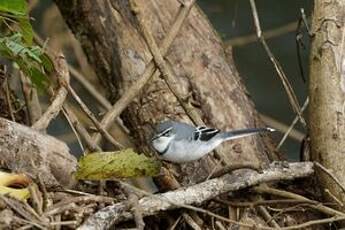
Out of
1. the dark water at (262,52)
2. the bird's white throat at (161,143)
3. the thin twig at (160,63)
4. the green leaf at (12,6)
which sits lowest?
the dark water at (262,52)

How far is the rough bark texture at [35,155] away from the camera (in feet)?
12.2

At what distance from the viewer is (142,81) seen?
4.19m

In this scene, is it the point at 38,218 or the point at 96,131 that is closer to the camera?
the point at 38,218

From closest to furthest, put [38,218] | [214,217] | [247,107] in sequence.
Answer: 1. [38,218]
2. [214,217]
3. [247,107]

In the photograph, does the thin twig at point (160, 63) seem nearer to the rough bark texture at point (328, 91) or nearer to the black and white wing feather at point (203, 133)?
the black and white wing feather at point (203, 133)

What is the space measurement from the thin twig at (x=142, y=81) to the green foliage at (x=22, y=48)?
33cm

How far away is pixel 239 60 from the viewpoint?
7.96 m

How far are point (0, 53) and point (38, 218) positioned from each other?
831mm

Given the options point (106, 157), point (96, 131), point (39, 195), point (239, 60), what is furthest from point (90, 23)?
point (239, 60)

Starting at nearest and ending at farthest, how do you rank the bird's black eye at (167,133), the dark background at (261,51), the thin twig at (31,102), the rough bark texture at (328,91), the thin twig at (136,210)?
the thin twig at (136,210) → the rough bark texture at (328,91) → the bird's black eye at (167,133) → the thin twig at (31,102) → the dark background at (261,51)

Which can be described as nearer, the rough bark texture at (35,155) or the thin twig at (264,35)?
the rough bark texture at (35,155)

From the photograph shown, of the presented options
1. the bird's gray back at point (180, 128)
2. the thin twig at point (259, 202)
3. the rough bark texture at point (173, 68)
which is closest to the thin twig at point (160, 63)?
the bird's gray back at point (180, 128)

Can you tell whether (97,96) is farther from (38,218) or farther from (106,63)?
(38,218)

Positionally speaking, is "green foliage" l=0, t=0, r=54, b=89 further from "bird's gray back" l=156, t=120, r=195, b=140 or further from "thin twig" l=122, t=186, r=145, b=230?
"thin twig" l=122, t=186, r=145, b=230
